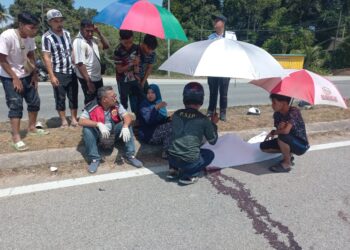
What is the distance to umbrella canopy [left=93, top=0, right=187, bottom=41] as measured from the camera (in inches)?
144

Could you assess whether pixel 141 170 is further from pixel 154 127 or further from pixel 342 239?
pixel 342 239

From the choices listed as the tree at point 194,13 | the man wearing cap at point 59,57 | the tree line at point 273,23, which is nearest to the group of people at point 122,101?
the man wearing cap at point 59,57

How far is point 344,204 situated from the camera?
3.11m

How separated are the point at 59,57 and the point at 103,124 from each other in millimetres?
1370

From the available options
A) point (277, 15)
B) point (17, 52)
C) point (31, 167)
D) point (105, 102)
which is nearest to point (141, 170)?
point (105, 102)

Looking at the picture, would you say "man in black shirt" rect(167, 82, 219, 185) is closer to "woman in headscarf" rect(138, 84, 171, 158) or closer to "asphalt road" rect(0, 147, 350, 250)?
"asphalt road" rect(0, 147, 350, 250)

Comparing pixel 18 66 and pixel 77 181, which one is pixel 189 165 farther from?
pixel 18 66

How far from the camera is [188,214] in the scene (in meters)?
2.88

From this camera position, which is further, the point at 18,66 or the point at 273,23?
the point at 273,23

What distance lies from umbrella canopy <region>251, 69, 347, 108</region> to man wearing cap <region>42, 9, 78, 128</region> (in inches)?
108

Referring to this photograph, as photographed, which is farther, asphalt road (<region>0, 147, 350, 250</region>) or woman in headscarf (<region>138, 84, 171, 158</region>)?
woman in headscarf (<region>138, 84, 171, 158</region>)

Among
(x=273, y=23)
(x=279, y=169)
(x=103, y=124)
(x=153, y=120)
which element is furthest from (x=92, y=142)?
(x=273, y=23)

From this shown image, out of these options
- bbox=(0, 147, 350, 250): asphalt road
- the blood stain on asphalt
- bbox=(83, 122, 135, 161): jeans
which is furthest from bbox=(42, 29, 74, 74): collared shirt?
the blood stain on asphalt

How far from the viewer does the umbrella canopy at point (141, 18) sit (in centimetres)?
365
